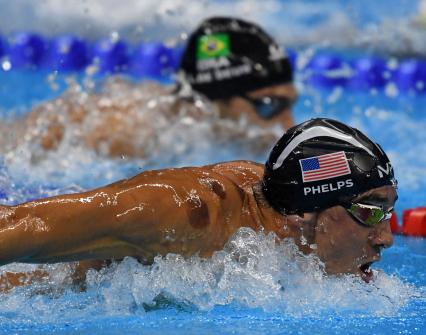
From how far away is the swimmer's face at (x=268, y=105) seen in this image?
14.1 ft

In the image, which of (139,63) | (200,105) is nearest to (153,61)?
(139,63)

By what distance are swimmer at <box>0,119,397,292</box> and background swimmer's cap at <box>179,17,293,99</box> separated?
1.75 meters

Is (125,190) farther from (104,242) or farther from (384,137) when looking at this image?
(384,137)

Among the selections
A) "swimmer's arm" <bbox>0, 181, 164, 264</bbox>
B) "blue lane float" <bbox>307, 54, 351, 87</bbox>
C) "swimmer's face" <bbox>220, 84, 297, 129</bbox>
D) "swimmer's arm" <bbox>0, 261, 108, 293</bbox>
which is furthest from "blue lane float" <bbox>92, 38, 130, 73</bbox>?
"swimmer's arm" <bbox>0, 181, 164, 264</bbox>

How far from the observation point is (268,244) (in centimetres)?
241

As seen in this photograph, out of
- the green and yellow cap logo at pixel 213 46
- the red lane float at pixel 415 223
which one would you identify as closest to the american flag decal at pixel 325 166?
the red lane float at pixel 415 223

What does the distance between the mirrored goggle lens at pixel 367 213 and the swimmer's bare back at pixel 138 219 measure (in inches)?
8.6

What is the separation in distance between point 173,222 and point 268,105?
221 centimetres

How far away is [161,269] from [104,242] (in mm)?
244

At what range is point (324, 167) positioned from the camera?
2.39m

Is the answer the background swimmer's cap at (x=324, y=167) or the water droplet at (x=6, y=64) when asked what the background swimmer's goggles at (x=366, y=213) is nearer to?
the background swimmer's cap at (x=324, y=167)

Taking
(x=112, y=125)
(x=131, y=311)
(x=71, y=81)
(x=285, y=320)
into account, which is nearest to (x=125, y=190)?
(x=131, y=311)

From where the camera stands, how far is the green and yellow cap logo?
→ 4.36 metres

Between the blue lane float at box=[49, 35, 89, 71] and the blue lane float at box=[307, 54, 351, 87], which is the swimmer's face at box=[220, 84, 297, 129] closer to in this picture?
the blue lane float at box=[307, 54, 351, 87]
